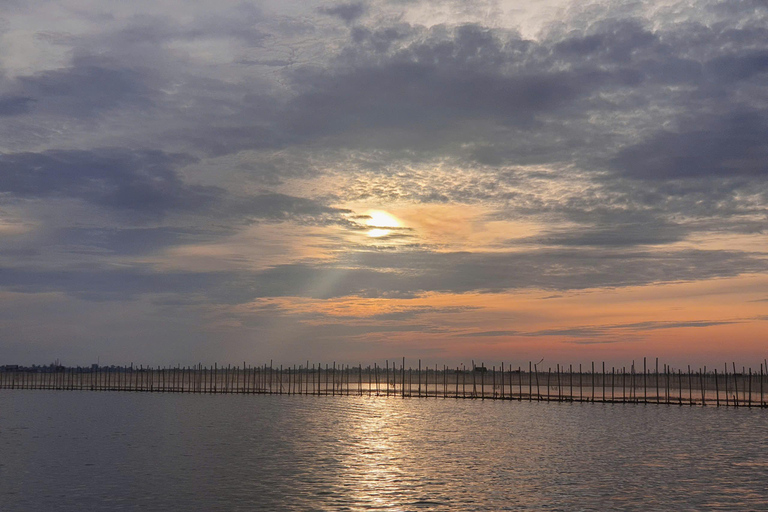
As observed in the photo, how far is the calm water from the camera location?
29.0m

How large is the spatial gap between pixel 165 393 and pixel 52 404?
33216mm

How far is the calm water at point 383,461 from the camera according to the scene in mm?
28969

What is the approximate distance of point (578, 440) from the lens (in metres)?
50.2

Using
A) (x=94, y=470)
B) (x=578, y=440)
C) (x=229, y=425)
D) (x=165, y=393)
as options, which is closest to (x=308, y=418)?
(x=229, y=425)

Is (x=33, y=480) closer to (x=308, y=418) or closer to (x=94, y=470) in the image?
(x=94, y=470)

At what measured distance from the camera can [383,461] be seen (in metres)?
40.0

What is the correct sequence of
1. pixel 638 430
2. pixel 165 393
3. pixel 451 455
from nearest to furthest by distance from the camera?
pixel 451 455 < pixel 638 430 < pixel 165 393

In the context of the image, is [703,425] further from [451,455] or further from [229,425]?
[229,425]

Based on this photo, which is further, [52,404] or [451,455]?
[52,404]

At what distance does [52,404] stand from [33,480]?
→ 60674mm

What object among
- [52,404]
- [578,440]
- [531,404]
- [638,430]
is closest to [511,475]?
[578,440]

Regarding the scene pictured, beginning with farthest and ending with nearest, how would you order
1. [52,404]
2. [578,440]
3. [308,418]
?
[52,404] < [308,418] < [578,440]

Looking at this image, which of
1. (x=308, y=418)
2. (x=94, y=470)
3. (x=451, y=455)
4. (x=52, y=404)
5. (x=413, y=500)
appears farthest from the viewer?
(x=52, y=404)

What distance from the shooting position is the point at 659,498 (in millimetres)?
29594
